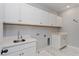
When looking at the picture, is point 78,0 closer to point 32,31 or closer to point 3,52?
point 3,52

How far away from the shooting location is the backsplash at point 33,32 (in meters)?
2.19

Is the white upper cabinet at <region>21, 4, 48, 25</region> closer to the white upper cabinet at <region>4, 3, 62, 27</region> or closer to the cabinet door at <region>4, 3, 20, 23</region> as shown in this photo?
the white upper cabinet at <region>4, 3, 62, 27</region>

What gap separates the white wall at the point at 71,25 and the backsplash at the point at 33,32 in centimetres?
74

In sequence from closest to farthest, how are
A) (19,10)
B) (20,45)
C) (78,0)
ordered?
(78,0) < (20,45) < (19,10)

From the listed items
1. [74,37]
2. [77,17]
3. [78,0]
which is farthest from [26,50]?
[77,17]

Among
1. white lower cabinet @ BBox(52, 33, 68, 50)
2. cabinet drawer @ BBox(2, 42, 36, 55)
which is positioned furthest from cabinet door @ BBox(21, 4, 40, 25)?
white lower cabinet @ BBox(52, 33, 68, 50)

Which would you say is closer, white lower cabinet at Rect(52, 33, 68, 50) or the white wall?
white lower cabinet at Rect(52, 33, 68, 50)

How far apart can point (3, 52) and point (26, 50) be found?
0.61m

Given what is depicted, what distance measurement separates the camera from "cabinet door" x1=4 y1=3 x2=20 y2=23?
5.99ft

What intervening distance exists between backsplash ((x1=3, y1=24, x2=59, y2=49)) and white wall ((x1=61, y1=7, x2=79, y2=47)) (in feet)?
2.43

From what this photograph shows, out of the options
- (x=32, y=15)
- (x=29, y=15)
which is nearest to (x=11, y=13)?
(x=29, y=15)

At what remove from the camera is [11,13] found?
75.2 inches

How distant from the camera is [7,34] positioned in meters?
2.16

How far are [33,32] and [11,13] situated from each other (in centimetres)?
132
